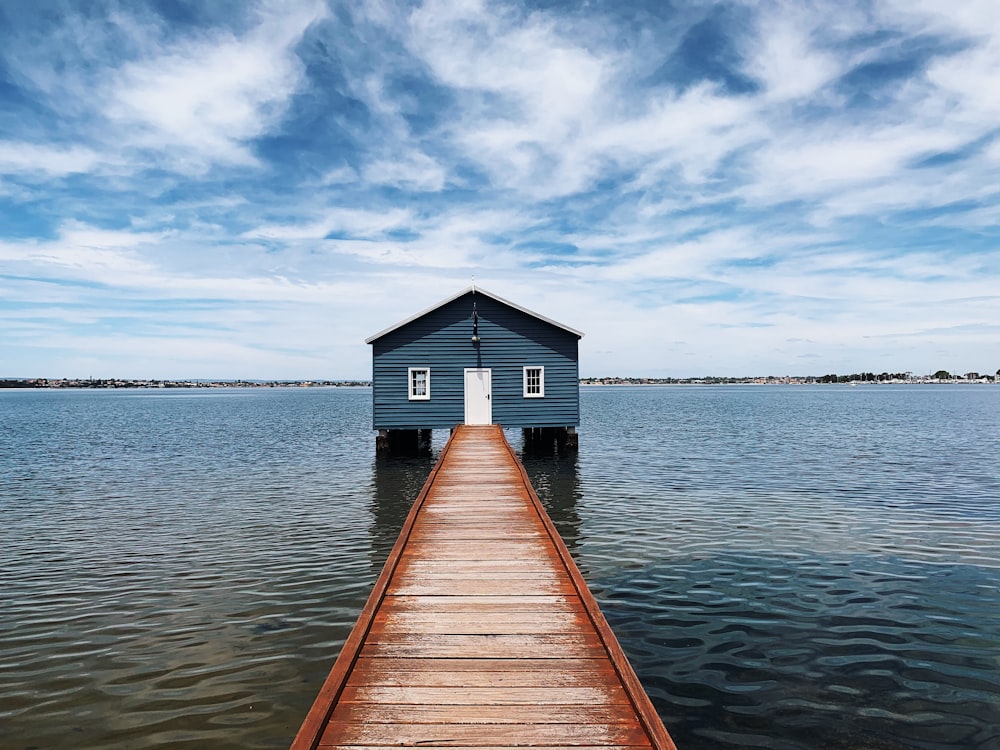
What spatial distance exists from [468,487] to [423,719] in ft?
26.4

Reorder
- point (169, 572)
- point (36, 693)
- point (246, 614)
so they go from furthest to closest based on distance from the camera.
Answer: point (169, 572) → point (246, 614) → point (36, 693)

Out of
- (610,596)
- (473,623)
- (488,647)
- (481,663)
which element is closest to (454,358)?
(610,596)

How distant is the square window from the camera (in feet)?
84.3

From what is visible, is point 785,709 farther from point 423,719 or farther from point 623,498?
point 623,498

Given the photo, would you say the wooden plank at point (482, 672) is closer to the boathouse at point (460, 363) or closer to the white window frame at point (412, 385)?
the boathouse at point (460, 363)

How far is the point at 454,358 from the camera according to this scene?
82.7ft

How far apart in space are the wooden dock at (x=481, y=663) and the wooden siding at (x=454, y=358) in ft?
53.8

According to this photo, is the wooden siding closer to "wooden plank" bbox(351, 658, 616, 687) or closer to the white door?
the white door

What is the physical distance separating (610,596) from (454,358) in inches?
641

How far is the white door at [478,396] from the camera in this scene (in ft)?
82.7

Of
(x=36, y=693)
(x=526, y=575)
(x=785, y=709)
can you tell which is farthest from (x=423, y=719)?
(x=36, y=693)

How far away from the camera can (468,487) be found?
40.8 ft

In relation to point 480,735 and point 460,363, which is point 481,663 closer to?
point 480,735

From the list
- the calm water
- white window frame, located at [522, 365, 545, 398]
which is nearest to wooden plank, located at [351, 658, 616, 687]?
the calm water
